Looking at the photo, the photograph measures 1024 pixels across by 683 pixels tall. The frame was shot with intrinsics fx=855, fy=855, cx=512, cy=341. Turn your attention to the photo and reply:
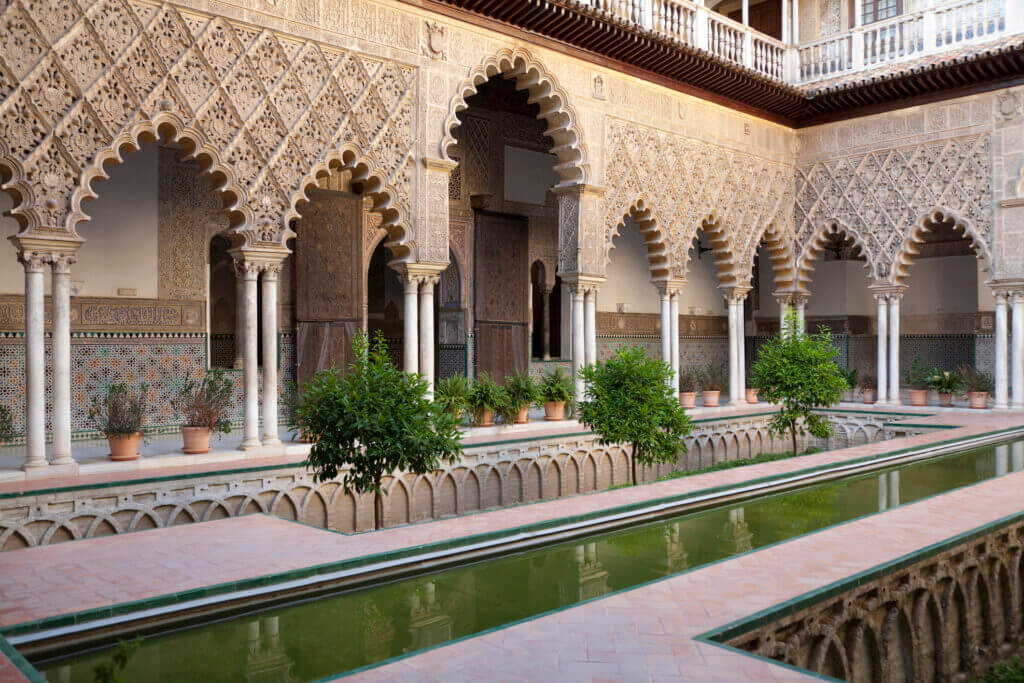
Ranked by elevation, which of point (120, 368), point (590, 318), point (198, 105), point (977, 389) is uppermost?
point (198, 105)

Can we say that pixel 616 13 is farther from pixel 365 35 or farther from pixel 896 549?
pixel 896 549

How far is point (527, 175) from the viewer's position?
14.0 metres

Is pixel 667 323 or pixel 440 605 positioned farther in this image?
pixel 667 323

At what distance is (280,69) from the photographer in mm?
8500

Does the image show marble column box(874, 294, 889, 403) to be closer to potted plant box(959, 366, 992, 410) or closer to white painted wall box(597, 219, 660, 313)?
potted plant box(959, 366, 992, 410)

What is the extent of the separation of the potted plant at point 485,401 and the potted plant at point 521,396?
0.57 ft

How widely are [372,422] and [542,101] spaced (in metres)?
6.36

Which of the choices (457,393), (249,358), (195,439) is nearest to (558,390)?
(457,393)

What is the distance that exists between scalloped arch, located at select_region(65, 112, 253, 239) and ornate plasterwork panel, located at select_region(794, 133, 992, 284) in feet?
33.4

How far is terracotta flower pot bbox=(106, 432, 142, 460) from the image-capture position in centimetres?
768

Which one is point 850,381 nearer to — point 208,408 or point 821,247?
point 821,247

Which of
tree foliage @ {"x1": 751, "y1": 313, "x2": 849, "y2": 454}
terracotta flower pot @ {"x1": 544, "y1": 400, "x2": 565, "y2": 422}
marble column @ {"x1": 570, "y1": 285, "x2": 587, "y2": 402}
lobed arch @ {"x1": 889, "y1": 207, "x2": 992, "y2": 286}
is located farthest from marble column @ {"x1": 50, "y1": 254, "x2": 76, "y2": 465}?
lobed arch @ {"x1": 889, "y1": 207, "x2": 992, "y2": 286}

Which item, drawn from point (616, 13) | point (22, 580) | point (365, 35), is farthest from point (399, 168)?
point (22, 580)

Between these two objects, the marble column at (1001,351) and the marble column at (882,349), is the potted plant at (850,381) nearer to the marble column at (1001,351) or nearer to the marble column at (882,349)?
the marble column at (882,349)
